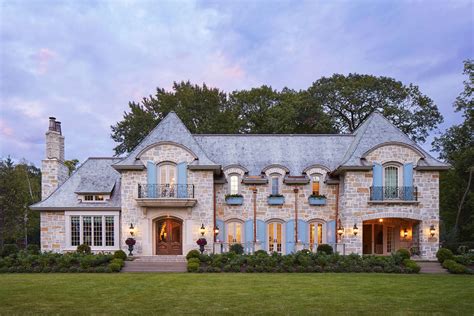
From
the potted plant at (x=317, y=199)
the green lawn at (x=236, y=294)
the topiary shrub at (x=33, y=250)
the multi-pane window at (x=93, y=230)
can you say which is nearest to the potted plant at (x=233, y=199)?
the potted plant at (x=317, y=199)

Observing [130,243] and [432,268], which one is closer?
[432,268]

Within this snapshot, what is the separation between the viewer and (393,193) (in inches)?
920

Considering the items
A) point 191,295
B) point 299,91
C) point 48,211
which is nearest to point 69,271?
point 48,211

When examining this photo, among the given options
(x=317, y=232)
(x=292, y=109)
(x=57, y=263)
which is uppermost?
(x=292, y=109)

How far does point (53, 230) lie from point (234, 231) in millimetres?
9153

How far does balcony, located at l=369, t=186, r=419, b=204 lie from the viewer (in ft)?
76.1

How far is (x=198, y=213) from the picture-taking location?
2384 cm

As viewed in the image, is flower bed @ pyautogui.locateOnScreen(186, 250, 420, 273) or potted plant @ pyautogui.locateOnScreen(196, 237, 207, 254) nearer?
flower bed @ pyautogui.locateOnScreen(186, 250, 420, 273)

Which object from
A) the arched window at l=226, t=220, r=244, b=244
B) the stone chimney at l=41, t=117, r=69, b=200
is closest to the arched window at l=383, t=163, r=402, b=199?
the arched window at l=226, t=220, r=244, b=244

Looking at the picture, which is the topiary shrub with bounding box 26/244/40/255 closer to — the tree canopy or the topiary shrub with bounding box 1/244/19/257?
the topiary shrub with bounding box 1/244/19/257

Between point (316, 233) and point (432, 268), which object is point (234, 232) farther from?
point (432, 268)

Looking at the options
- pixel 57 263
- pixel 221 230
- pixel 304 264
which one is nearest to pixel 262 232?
pixel 221 230

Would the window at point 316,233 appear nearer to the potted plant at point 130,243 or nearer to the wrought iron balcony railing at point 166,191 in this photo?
the wrought iron balcony railing at point 166,191

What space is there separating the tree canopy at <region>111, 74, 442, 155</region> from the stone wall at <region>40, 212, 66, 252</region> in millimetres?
15966
